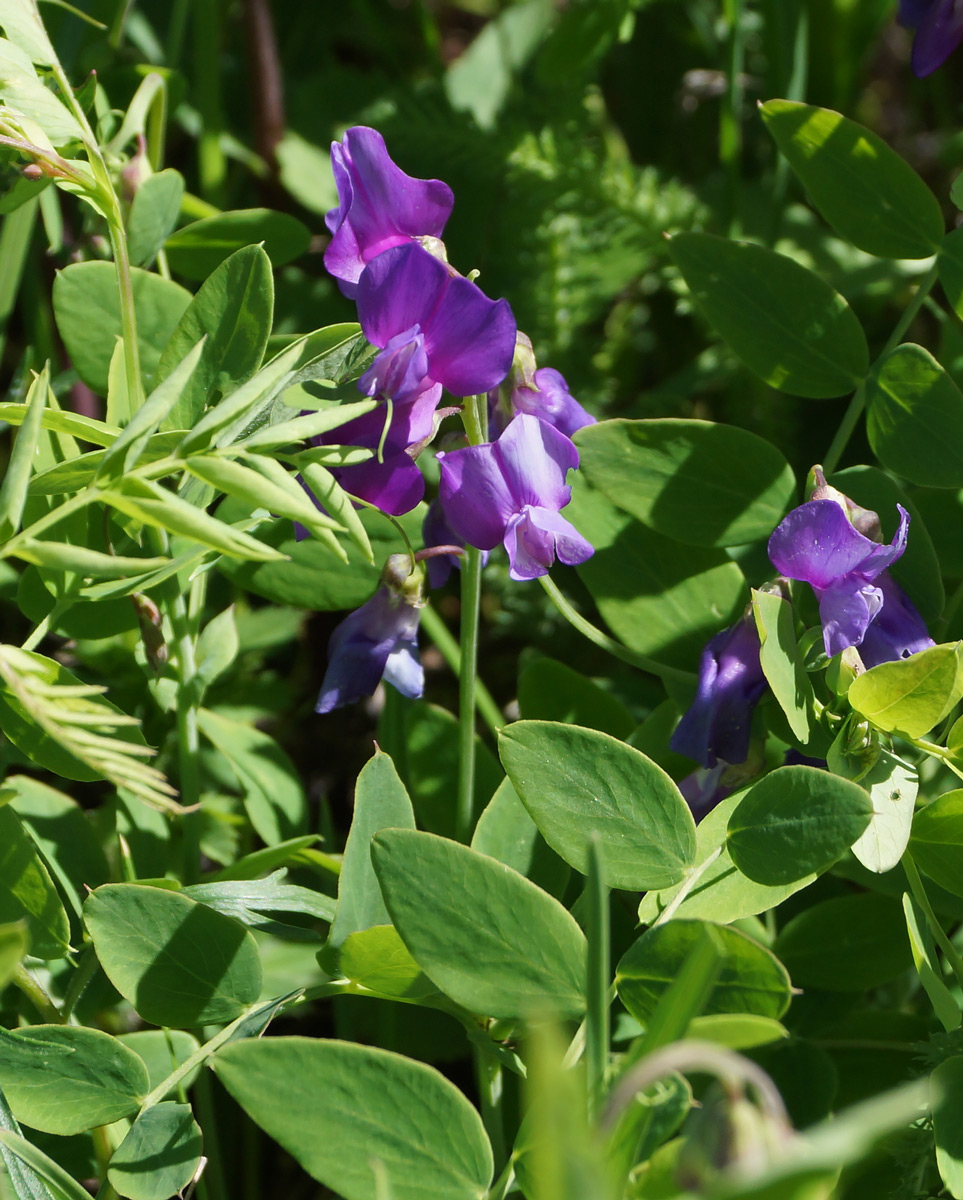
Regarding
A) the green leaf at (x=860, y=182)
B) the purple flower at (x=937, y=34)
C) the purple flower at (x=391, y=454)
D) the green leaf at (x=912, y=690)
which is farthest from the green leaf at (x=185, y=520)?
the purple flower at (x=937, y=34)

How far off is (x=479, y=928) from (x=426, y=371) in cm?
35

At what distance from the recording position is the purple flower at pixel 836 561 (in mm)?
749

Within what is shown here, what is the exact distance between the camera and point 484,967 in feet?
2.15

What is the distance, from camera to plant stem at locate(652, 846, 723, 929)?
71 cm

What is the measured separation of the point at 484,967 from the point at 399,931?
0.06m

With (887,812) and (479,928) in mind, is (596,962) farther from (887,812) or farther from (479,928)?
(887,812)

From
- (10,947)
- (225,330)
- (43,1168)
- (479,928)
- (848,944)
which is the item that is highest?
(225,330)

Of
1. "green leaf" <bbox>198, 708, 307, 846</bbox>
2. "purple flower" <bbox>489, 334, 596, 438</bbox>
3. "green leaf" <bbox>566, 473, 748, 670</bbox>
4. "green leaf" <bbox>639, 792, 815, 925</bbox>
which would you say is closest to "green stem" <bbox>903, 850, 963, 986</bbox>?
"green leaf" <bbox>639, 792, 815, 925</bbox>

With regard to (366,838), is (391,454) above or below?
above

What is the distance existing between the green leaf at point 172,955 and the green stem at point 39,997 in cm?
8

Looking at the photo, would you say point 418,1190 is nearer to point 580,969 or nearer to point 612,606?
point 580,969

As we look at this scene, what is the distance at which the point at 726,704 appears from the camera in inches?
32.0

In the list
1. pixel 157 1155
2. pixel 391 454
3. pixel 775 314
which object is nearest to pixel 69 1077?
pixel 157 1155

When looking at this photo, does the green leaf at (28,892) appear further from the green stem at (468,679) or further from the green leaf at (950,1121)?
the green leaf at (950,1121)
